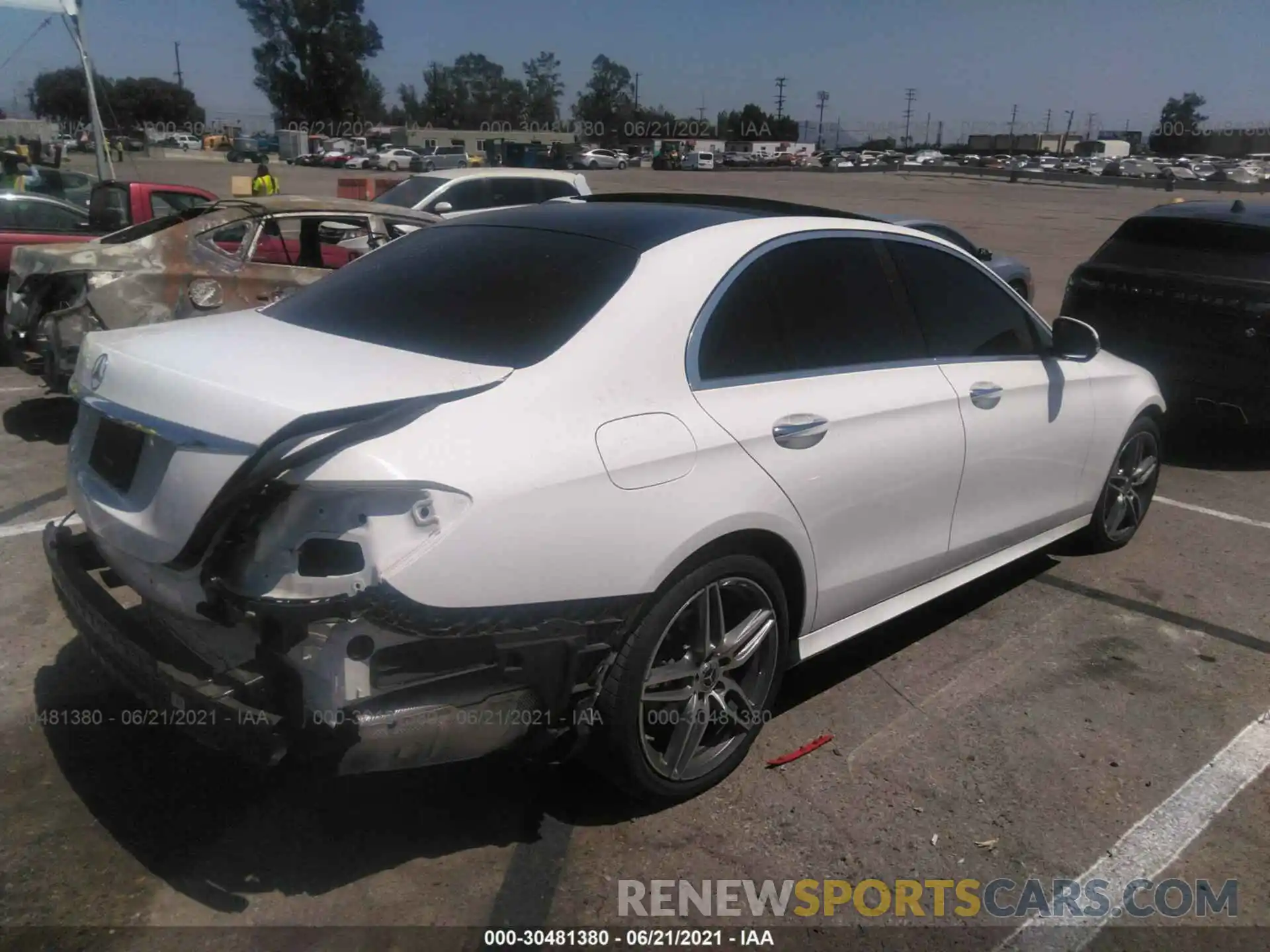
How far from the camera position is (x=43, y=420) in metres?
7.05

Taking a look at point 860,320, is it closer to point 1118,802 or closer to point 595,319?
point 595,319

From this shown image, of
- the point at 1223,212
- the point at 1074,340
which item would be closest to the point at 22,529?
the point at 1074,340

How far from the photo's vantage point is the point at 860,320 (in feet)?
11.7

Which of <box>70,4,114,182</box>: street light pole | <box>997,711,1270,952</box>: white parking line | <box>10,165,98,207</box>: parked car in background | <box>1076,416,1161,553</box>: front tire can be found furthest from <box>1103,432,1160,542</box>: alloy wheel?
<box>70,4,114,182</box>: street light pole

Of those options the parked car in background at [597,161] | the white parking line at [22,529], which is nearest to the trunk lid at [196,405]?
the white parking line at [22,529]

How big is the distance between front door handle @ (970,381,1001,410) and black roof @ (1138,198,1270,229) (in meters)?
4.16

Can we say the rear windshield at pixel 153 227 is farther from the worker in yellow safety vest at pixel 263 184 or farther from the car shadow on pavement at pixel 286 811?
the worker in yellow safety vest at pixel 263 184

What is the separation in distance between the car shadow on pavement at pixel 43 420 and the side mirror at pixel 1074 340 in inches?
229

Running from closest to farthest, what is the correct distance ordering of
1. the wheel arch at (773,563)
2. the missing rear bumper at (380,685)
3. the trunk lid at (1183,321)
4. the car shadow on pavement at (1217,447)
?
the missing rear bumper at (380,685) < the wheel arch at (773,563) < the trunk lid at (1183,321) < the car shadow on pavement at (1217,447)

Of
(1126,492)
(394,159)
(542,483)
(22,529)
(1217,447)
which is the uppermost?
(542,483)

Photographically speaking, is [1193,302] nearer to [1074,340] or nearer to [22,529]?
[1074,340]

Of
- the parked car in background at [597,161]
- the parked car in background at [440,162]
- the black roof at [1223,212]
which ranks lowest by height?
the parked car in background at [597,161]

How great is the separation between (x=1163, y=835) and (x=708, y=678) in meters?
1.45

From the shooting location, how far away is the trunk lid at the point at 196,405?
242cm
